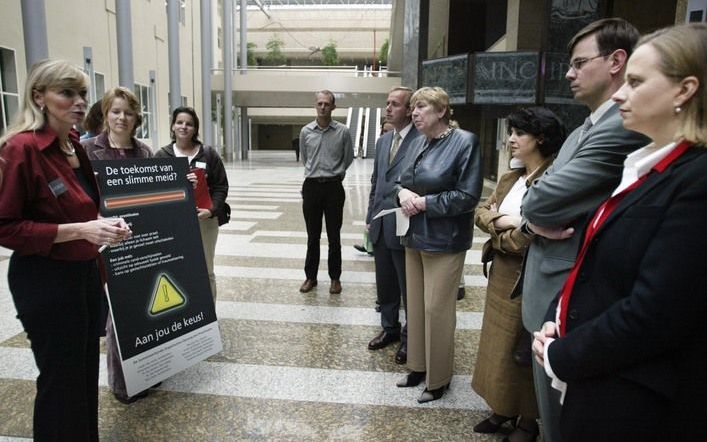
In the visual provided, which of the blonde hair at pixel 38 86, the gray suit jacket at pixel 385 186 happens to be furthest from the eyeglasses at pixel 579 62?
the blonde hair at pixel 38 86

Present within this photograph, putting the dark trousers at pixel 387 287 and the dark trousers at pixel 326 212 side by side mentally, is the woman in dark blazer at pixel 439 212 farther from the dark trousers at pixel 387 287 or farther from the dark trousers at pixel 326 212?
the dark trousers at pixel 326 212

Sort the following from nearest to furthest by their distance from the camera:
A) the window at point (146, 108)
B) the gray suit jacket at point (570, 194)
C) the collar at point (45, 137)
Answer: the gray suit jacket at point (570, 194) < the collar at point (45, 137) < the window at point (146, 108)

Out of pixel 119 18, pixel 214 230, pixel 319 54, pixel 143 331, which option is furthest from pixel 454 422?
pixel 319 54

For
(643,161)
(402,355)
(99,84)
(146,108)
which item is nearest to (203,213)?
(402,355)

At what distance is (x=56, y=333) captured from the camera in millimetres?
1909

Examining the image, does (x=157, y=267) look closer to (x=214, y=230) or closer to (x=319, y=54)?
(x=214, y=230)

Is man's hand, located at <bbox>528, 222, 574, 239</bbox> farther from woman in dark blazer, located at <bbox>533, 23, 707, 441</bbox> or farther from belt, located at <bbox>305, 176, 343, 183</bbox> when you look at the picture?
belt, located at <bbox>305, 176, 343, 183</bbox>

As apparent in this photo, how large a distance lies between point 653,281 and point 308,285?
403cm

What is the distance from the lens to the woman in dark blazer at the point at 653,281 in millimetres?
1059

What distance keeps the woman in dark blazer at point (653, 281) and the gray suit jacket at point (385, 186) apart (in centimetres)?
205

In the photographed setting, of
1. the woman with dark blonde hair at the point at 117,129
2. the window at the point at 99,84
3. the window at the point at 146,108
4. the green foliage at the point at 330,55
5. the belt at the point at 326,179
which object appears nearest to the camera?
the woman with dark blonde hair at the point at 117,129

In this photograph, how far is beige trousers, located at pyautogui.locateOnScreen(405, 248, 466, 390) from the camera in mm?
2787

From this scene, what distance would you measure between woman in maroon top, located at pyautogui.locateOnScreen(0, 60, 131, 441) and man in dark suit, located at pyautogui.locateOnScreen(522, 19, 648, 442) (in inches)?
65.7

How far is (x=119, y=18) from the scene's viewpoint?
11594 millimetres
